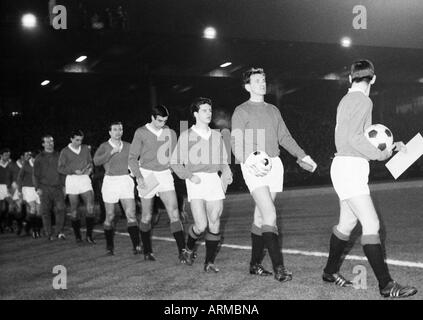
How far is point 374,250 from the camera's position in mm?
4430

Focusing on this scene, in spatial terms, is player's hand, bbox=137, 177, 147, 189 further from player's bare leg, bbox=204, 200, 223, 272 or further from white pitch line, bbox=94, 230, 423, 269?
white pitch line, bbox=94, 230, 423, 269

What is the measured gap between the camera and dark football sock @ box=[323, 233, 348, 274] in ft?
16.4

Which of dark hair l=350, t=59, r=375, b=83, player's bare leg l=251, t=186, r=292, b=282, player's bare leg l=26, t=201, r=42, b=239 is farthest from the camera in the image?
player's bare leg l=26, t=201, r=42, b=239

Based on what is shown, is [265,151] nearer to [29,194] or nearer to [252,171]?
[252,171]

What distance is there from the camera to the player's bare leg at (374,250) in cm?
436

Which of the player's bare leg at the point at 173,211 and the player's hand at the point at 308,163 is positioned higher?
the player's hand at the point at 308,163

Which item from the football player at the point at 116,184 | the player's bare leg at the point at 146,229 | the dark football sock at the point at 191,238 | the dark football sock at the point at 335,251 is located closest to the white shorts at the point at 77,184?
the football player at the point at 116,184

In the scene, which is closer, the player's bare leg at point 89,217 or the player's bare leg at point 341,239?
the player's bare leg at point 341,239

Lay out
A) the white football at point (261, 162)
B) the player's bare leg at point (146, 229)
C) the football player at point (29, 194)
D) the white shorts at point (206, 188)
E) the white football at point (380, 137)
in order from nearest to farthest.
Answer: the white football at point (380, 137)
the white football at point (261, 162)
the white shorts at point (206, 188)
the player's bare leg at point (146, 229)
the football player at point (29, 194)

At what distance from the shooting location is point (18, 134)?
23203 millimetres

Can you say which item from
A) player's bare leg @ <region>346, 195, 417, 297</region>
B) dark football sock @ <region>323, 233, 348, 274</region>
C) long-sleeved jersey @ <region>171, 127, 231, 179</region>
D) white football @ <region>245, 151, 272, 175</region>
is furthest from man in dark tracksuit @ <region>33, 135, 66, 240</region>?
player's bare leg @ <region>346, 195, 417, 297</region>

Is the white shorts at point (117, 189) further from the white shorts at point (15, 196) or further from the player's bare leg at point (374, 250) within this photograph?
the white shorts at point (15, 196)

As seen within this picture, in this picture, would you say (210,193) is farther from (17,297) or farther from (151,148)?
(17,297)

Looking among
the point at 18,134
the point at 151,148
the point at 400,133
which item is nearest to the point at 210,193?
the point at 151,148
